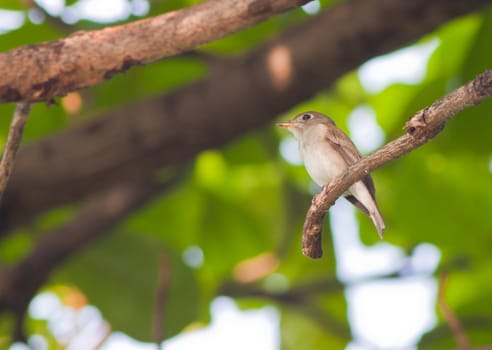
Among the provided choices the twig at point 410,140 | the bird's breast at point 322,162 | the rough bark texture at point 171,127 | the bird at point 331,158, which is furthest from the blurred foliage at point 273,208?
the twig at point 410,140

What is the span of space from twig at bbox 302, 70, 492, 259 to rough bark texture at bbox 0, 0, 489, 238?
278 centimetres

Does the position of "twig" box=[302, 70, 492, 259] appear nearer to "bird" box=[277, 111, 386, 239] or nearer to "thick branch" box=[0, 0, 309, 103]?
"bird" box=[277, 111, 386, 239]

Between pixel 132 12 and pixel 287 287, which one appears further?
pixel 287 287

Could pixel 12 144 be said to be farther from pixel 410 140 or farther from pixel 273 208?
pixel 273 208

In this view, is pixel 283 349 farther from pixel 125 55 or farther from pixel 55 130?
pixel 125 55

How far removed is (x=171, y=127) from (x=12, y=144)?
2408 millimetres

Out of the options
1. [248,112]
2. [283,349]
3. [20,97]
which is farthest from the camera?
[283,349]

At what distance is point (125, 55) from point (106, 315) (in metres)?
2.94

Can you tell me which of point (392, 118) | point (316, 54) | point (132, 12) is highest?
point (132, 12)

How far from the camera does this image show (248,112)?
5.39 meters

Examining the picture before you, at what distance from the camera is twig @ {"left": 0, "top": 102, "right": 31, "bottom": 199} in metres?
2.97

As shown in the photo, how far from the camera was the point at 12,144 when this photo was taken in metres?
3.04

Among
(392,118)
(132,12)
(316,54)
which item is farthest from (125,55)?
(392,118)

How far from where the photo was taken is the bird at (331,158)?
11.2ft
